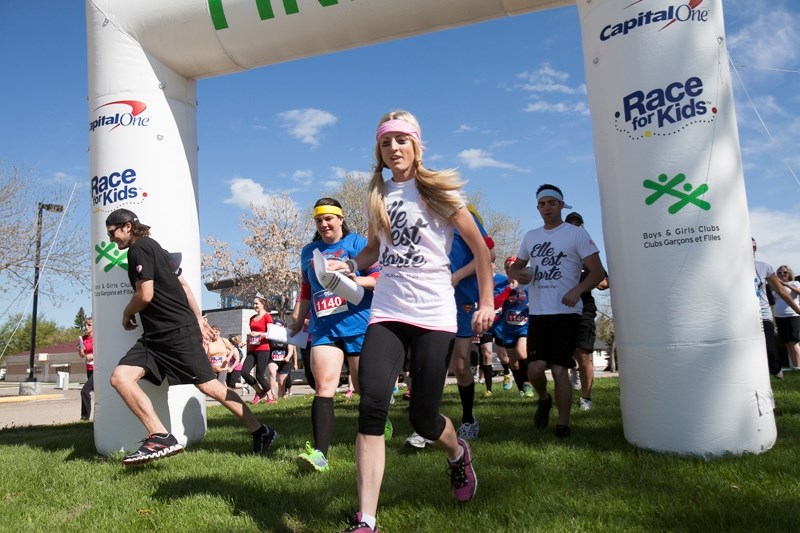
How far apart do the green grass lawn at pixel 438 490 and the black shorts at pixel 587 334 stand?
35.6 inches

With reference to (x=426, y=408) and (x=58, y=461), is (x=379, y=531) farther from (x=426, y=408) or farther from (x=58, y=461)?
(x=58, y=461)

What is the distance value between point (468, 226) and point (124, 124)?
4.20 metres

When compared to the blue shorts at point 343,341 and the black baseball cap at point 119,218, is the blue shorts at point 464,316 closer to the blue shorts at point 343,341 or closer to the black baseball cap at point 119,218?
the blue shorts at point 343,341

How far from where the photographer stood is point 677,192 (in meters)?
4.37

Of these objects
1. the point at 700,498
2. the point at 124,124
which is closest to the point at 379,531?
the point at 700,498

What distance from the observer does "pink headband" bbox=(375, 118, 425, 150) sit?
3.35m

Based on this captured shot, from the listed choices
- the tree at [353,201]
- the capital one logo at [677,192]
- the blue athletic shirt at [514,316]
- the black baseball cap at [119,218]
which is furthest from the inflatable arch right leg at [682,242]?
the tree at [353,201]

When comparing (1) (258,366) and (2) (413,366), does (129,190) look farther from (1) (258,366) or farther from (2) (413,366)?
(1) (258,366)

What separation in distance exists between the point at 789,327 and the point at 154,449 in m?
10.6

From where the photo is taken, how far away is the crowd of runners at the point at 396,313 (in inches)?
125

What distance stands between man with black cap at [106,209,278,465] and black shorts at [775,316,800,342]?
949 centimetres

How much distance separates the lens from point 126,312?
5234 millimetres

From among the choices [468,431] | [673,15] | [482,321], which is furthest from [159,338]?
[673,15]

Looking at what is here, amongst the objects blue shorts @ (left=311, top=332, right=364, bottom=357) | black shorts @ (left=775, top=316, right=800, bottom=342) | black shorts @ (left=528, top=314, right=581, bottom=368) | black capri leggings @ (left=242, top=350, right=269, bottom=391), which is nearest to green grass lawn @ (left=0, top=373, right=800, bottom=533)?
black shorts @ (left=528, top=314, right=581, bottom=368)
